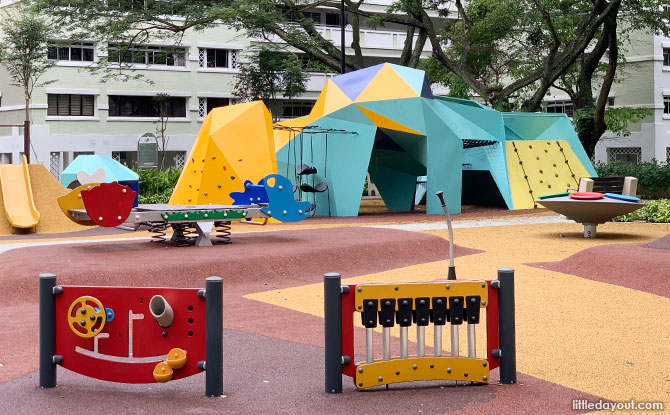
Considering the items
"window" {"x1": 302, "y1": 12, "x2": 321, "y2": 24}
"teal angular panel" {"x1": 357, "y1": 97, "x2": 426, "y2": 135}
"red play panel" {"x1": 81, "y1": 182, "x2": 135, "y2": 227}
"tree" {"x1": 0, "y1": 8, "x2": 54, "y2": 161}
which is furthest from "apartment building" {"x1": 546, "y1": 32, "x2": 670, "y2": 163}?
"red play panel" {"x1": 81, "y1": 182, "x2": 135, "y2": 227}

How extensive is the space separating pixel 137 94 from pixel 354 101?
2500cm

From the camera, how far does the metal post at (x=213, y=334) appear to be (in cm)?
656

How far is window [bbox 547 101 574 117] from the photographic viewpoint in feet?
185

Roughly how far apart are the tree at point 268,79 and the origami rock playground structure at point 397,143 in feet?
60.5

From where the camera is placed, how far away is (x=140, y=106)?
48.9 meters

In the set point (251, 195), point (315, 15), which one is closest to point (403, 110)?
point (251, 195)

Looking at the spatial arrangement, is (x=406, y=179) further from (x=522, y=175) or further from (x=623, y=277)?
(x=623, y=277)

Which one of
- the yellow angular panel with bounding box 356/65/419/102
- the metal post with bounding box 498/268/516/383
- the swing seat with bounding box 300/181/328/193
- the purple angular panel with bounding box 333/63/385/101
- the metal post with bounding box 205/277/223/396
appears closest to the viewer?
the metal post with bounding box 205/277/223/396

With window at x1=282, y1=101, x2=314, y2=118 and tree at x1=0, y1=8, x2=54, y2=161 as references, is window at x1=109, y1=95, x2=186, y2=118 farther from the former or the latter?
window at x1=282, y1=101, x2=314, y2=118

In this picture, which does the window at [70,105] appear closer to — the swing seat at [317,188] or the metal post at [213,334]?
the swing seat at [317,188]

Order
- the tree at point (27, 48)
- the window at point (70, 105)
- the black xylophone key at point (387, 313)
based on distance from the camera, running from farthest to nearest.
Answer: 1. the window at point (70, 105)
2. the tree at point (27, 48)
3. the black xylophone key at point (387, 313)

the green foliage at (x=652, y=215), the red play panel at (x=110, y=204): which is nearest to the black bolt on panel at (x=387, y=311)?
the red play panel at (x=110, y=204)

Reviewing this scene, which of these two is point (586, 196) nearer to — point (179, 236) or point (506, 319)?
point (179, 236)

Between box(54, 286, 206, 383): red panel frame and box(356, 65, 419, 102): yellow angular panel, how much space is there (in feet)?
66.0
